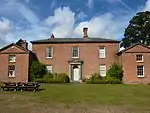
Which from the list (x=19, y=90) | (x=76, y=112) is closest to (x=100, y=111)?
(x=76, y=112)

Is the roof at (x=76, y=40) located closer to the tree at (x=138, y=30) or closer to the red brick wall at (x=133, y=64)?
the red brick wall at (x=133, y=64)

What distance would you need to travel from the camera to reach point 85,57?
51562 mm

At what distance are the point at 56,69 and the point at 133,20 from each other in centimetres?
3916

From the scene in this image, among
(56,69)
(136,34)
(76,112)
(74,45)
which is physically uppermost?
(136,34)

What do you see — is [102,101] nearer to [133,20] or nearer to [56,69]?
[56,69]

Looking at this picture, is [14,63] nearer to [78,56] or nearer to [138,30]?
[78,56]

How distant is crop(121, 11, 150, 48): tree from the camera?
81.2 m

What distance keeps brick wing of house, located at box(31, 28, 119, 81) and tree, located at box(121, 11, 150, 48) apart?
104 feet

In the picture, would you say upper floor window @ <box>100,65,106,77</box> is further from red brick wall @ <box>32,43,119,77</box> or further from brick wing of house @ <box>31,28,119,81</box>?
red brick wall @ <box>32,43,119,77</box>

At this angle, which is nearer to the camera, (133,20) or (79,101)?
(79,101)

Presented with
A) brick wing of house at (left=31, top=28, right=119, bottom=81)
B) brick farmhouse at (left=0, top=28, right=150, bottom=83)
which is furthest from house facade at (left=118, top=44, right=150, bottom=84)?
brick wing of house at (left=31, top=28, right=119, bottom=81)

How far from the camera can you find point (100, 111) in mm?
19141

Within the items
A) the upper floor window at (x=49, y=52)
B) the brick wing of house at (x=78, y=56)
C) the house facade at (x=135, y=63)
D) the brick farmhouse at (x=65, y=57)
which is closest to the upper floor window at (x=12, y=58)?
the brick farmhouse at (x=65, y=57)

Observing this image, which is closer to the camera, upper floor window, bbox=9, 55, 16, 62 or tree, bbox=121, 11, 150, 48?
upper floor window, bbox=9, 55, 16, 62
